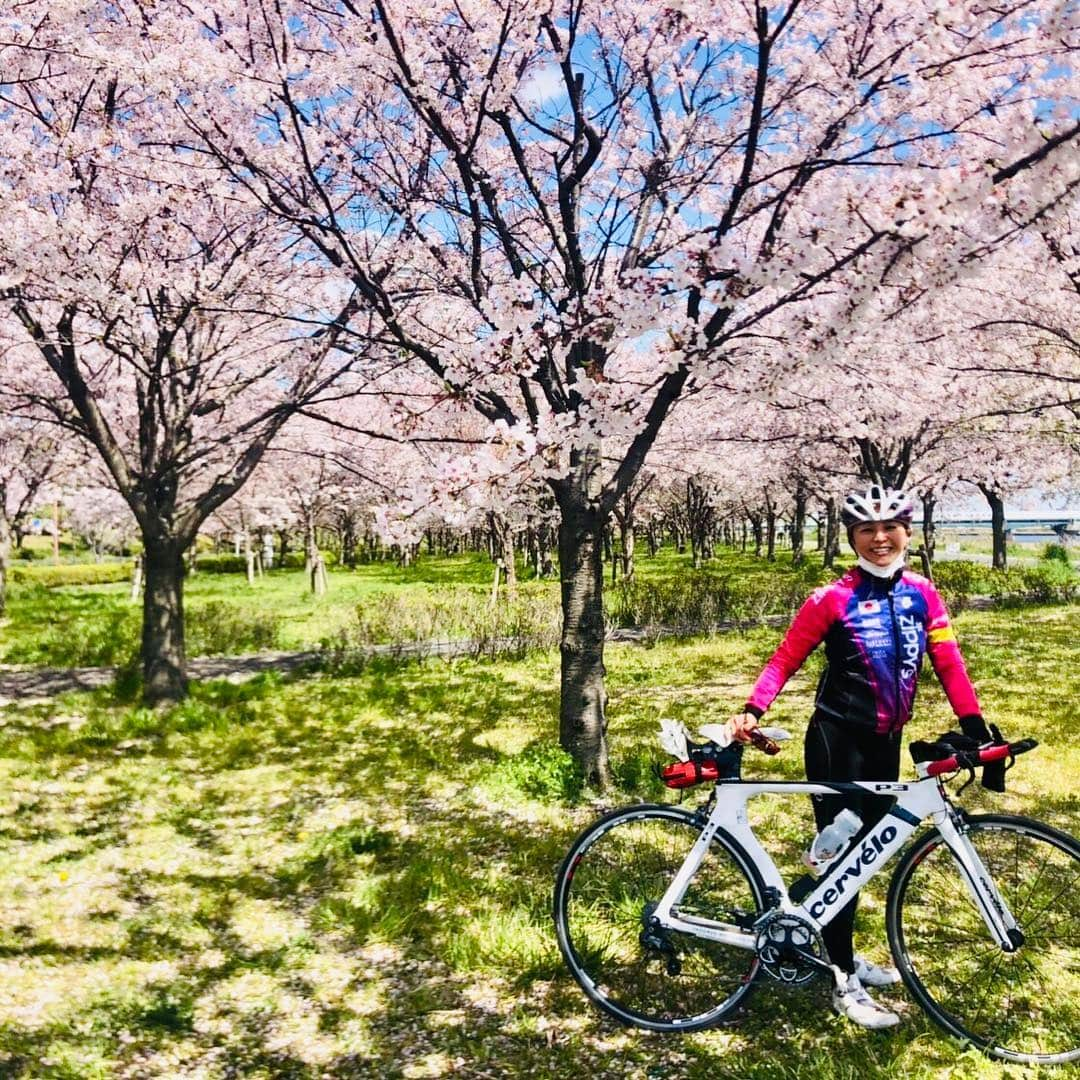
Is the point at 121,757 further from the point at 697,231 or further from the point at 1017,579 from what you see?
the point at 1017,579

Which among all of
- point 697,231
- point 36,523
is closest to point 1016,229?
point 697,231

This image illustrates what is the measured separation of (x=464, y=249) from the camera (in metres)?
7.45

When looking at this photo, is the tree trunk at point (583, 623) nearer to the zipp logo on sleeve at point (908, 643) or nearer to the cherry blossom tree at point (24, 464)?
the zipp logo on sleeve at point (908, 643)

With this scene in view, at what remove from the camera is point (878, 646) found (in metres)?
3.07

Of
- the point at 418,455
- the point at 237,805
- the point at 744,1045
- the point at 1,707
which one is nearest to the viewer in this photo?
the point at 744,1045

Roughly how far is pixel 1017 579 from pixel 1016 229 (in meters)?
23.1

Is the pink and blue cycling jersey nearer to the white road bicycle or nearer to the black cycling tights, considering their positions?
the black cycling tights

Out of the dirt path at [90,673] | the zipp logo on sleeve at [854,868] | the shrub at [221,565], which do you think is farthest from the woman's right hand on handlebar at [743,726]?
the shrub at [221,565]

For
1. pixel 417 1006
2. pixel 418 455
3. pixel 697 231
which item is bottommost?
pixel 417 1006

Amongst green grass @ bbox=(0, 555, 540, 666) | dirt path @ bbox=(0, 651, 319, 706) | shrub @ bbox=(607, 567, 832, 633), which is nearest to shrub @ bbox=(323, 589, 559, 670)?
dirt path @ bbox=(0, 651, 319, 706)

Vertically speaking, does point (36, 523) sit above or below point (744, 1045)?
above

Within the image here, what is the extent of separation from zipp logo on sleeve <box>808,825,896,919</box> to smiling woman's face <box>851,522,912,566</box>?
3.43 ft

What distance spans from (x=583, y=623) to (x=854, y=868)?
10.6 ft

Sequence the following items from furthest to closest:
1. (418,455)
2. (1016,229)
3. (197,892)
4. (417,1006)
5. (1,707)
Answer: (418,455)
(1,707)
(197,892)
(1016,229)
(417,1006)
